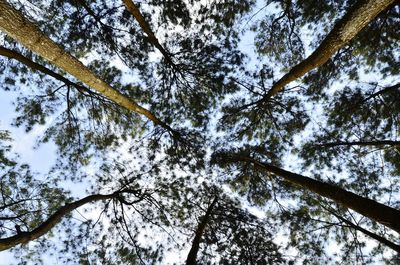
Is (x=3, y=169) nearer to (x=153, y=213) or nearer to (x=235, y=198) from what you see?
(x=153, y=213)

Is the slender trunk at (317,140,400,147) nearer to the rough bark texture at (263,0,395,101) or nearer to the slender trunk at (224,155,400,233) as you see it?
the slender trunk at (224,155,400,233)

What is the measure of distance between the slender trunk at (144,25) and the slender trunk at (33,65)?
4.68 ft

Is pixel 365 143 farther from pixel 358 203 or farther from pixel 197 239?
pixel 197 239

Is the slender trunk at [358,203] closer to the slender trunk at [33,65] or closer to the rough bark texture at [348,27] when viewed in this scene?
the rough bark texture at [348,27]

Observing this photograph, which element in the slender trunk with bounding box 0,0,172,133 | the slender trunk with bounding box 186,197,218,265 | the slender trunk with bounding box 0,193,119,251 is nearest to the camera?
the slender trunk with bounding box 0,0,172,133

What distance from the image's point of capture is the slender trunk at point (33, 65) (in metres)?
4.07

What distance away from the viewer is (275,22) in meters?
5.16

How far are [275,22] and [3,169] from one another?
204 inches

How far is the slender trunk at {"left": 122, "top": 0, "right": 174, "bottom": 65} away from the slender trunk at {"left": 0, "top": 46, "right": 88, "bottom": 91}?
1.42 meters

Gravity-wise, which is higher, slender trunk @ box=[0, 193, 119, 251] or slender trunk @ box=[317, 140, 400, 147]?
slender trunk @ box=[317, 140, 400, 147]

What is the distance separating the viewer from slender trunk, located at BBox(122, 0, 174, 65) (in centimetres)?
435

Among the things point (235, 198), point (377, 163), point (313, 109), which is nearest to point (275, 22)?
point (313, 109)

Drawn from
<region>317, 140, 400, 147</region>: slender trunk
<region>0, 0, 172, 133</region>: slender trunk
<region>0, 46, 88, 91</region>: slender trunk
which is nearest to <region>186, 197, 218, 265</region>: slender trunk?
→ <region>317, 140, 400, 147</region>: slender trunk

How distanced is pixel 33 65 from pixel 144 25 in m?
1.74
